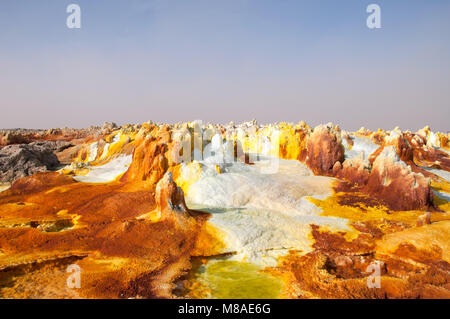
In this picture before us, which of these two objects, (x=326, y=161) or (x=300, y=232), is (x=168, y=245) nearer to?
(x=300, y=232)

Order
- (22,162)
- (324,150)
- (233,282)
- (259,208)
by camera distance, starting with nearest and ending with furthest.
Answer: (233,282)
(259,208)
(324,150)
(22,162)

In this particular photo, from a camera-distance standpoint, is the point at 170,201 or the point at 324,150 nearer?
the point at 170,201

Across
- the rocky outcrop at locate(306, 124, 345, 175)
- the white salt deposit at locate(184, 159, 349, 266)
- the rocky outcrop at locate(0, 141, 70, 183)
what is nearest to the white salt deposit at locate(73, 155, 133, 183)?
the rocky outcrop at locate(0, 141, 70, 183)

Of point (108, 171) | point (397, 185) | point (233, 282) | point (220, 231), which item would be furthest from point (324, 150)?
point (108, 171)

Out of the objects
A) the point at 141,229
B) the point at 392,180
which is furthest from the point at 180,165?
the point at 392,180

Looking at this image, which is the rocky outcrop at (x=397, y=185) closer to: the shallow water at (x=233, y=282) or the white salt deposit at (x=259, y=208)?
the white salt deposit at (x=259, y=208)

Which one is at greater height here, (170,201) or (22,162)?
(22,162)

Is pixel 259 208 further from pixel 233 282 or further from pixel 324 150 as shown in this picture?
pixel 324 150
